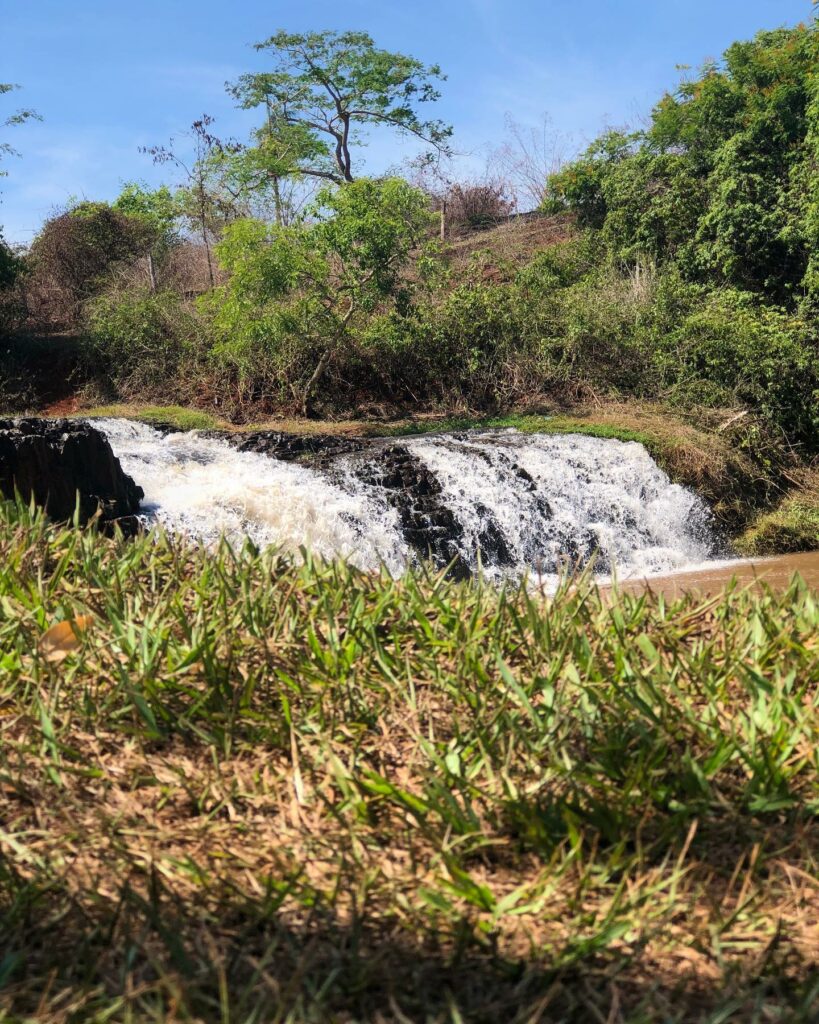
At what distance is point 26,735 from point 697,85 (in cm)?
2405

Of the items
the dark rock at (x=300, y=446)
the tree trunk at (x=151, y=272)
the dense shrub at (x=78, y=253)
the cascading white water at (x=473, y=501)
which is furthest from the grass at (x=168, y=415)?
the dense shrub at (x=78, y=253)

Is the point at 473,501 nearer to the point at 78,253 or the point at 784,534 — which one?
the point at 784,534

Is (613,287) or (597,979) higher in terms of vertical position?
(613,287)

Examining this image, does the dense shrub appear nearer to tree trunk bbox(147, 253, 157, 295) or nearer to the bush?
tree trunk bbox(147, 253, 157, 295)

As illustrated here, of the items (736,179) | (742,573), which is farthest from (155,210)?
(742,573)

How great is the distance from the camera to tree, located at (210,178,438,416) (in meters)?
16.3

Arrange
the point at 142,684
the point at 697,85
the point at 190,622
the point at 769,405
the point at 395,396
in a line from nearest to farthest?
the point at 142,684 < the point at 190,622 < the point at 769,405 < the point at 395,396 < the point at 697,85

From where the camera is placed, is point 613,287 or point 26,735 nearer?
point 26,735

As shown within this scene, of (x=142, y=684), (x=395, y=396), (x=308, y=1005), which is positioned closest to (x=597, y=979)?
(x=308, y=1005)

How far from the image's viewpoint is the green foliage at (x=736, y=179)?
19.4m

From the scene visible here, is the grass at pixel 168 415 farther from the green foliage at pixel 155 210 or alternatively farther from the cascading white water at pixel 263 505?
the green foliage at pixel 155 210

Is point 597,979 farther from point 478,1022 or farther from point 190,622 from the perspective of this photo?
point 190,622

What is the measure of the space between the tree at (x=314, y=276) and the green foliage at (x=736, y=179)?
6410mm

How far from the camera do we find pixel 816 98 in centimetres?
1773
